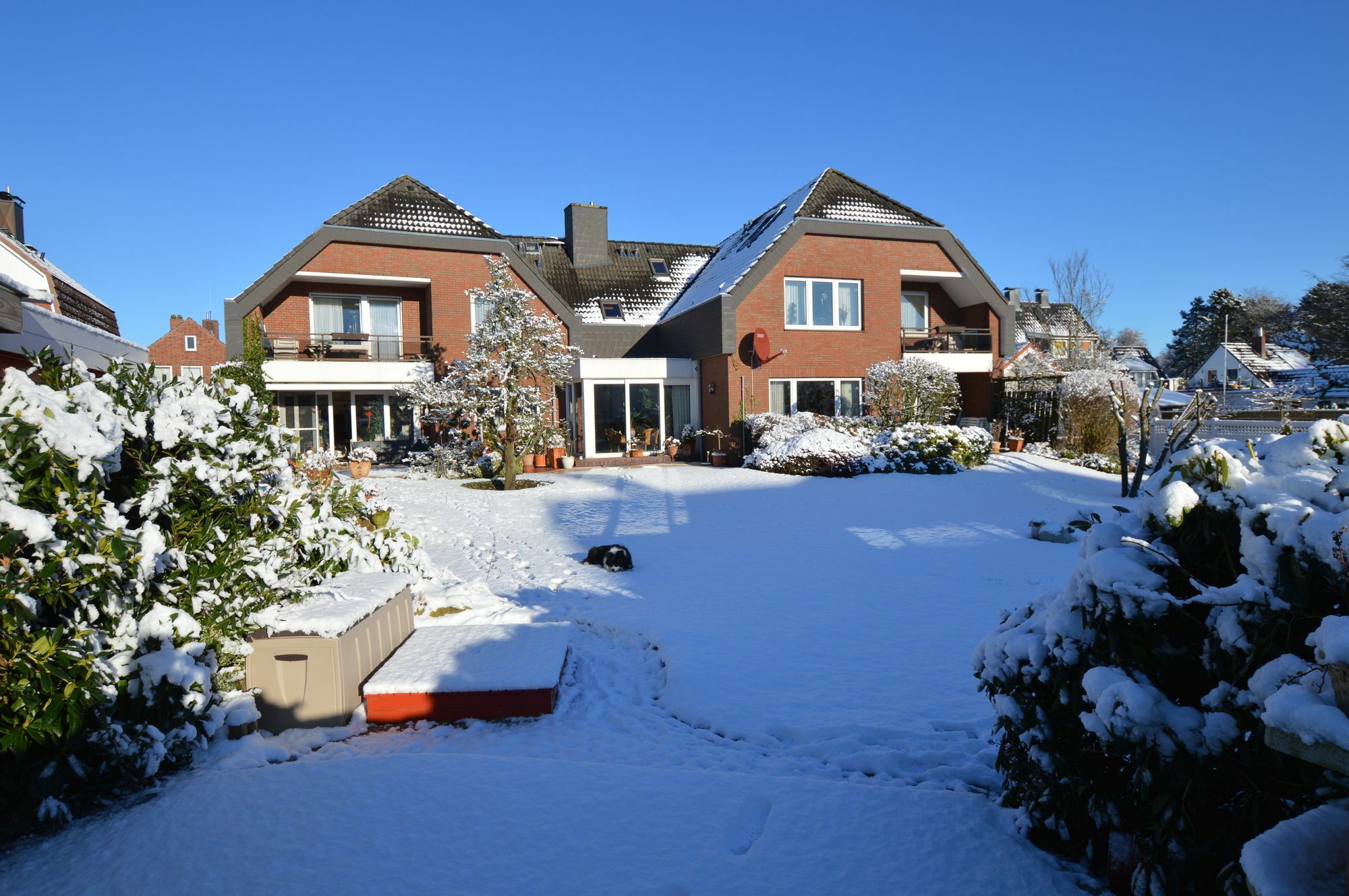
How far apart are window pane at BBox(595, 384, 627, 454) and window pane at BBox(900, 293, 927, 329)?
911 centimetres

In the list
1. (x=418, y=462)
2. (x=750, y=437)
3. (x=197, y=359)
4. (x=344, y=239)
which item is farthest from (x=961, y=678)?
(x=197, y=359)

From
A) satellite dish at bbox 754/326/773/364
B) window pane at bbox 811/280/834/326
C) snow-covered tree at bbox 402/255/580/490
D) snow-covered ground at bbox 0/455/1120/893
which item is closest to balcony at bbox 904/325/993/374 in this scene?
window pane at bbox 811/280/834/326

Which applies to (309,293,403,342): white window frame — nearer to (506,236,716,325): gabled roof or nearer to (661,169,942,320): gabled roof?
(506,236,716,325): gabled roof

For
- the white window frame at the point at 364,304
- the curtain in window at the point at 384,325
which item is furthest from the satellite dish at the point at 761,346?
the curtain in window at the point at 384,325

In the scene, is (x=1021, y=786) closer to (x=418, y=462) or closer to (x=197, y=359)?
(x=418, y=462)

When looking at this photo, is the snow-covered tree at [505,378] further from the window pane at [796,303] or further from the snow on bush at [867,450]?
the window pane at [796,303]

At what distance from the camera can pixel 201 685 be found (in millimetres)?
3746

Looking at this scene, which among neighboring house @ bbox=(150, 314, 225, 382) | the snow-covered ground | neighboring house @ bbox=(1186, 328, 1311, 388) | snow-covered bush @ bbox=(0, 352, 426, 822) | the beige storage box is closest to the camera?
the snow-covered ground

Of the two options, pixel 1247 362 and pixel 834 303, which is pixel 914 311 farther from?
pixel 1247 362

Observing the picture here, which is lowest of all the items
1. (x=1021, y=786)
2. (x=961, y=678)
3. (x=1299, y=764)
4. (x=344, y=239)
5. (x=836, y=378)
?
(x=961, y=678)

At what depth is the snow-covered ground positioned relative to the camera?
2.62 metres

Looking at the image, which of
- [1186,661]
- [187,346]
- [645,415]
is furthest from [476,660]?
[187,346]

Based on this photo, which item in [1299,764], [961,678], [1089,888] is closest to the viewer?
[1299,764]

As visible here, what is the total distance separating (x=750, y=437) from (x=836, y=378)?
372cm
